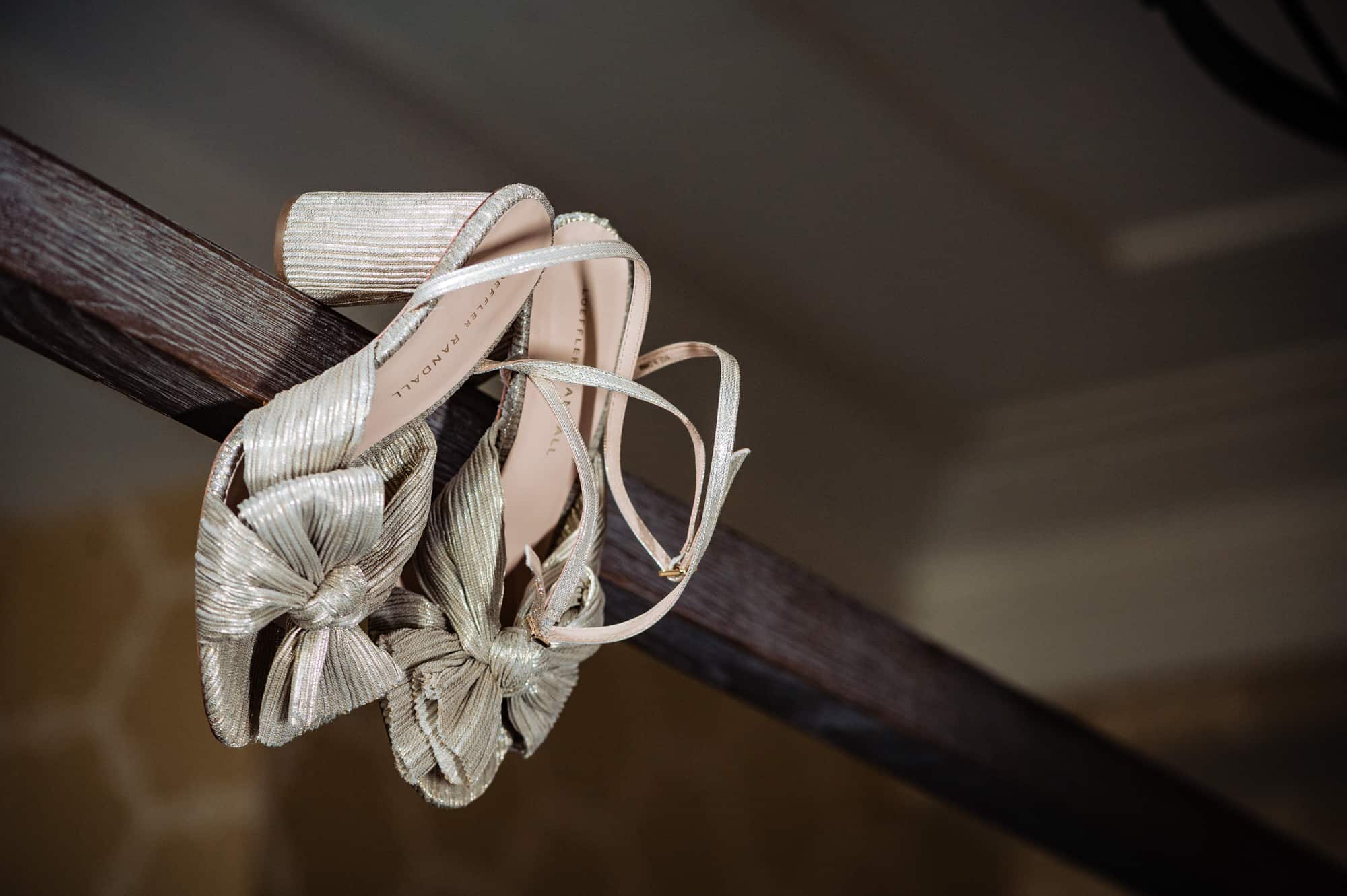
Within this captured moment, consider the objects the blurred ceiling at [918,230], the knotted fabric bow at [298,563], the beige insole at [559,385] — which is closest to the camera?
the knotted fabric bow at [298,563]

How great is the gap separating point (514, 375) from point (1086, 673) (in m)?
1.58

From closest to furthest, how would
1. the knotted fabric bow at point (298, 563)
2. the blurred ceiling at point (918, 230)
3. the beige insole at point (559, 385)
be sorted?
the knotted fabric bow at point (298, 563)
the beige insole at point (559, 385)
the blurred ceiling at point (918, 230)

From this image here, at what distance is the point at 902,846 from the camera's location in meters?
1.89

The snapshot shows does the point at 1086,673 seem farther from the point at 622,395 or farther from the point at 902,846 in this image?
the point at 622,395

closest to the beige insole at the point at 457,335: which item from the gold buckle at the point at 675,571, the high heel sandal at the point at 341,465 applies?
the high heel sandal at the point at 341,465

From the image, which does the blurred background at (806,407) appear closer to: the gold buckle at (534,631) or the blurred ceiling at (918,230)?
the blurred ceiling at (918,230)

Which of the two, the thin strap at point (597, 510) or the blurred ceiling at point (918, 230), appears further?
the blurred ceiling at point (918, 230)

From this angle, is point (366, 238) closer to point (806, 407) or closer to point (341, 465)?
point (341, 465)

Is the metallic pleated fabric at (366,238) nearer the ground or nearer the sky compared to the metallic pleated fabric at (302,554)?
nearer the sky

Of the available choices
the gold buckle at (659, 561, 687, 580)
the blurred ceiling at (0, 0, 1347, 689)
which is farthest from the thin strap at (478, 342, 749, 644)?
the blurred ceiling at (0, 0, 1347, 689)

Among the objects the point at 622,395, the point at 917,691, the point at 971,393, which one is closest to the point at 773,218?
the point at 971,393

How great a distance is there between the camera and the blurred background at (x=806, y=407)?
1087mm

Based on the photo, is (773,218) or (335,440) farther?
(773,218)

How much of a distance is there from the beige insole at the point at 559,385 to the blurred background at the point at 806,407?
1.92 ft
